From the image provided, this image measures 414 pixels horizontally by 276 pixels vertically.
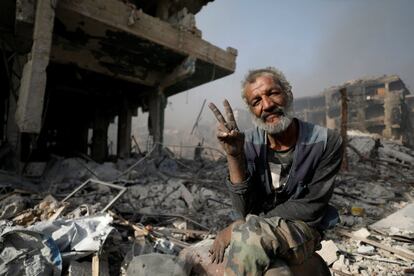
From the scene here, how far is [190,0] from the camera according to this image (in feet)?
30.7

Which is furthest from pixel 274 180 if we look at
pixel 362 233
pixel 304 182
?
pixel 362 233

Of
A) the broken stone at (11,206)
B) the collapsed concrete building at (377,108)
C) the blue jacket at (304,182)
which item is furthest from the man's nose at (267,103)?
the collapsed concrete building at (377,108)

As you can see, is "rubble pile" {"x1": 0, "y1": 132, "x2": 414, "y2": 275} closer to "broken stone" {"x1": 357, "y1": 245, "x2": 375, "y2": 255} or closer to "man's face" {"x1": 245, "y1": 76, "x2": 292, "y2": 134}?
"broken stone" {"x1": 357, "y1": 245, "x2": 375, "y2": 255}

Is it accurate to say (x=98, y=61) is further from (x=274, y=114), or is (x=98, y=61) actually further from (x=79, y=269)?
(x=274, y=114)

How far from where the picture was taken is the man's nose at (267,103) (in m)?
1.94

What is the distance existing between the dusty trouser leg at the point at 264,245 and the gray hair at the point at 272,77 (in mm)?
991

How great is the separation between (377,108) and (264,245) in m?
37.9

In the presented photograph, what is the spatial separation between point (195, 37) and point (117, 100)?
496cm

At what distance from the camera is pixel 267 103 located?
195 cm

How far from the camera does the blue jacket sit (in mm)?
1763

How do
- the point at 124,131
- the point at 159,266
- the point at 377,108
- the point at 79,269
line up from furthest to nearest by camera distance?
the point at 377,108 < the point at 124,131 < the point at 79,269 < the point at 159,266

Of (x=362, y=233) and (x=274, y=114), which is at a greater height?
(x=274, y=114)

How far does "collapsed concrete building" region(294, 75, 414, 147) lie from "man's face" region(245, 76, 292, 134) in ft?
90.9

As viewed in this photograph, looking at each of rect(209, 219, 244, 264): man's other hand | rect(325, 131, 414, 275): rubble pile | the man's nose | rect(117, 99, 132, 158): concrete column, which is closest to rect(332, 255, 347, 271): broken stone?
rect(325, 131, 414, 275): rubble pile
